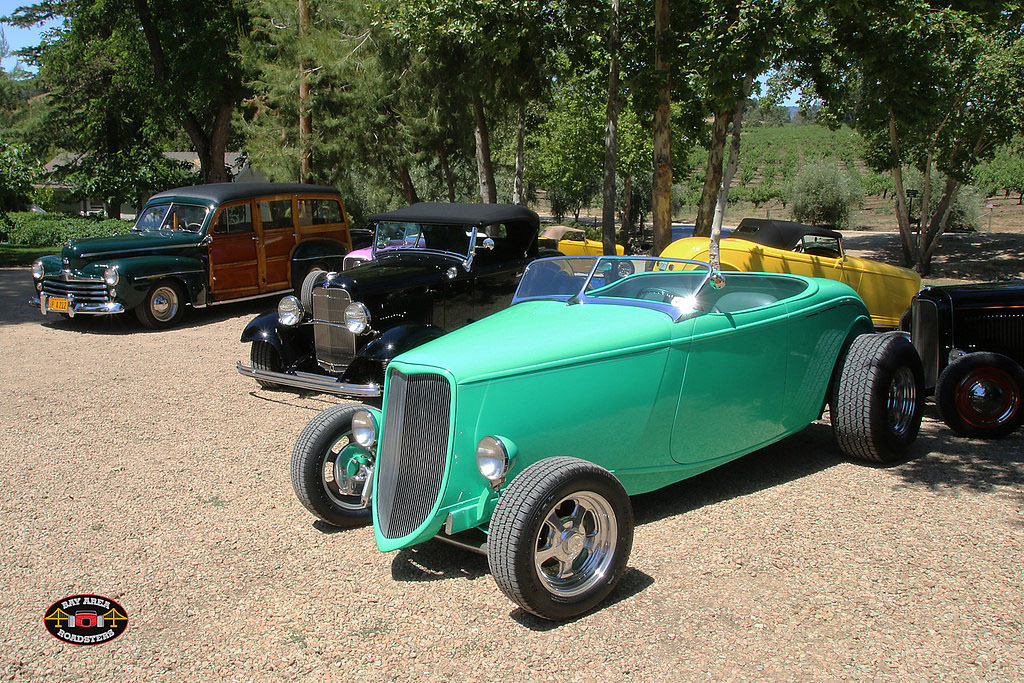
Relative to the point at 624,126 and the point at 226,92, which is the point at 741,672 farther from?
the point at 624,126

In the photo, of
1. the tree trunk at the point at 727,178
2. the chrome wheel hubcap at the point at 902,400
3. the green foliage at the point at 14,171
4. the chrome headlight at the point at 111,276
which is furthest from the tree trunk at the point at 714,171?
the green foliage at the point at 14,171

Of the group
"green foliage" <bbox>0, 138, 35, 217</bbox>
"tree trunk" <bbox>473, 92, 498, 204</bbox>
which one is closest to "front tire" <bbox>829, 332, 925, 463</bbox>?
"tree trunk" <bbox>473, 92, 498, 204</bbox>

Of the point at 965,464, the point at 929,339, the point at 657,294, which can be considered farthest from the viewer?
the point at 929,339

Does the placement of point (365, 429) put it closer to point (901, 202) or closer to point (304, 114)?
point (304, 114)

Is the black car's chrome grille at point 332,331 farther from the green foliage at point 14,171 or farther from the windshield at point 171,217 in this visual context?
the green foliage at point 14,171

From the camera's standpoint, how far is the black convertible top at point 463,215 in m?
8.88

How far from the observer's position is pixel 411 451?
12.8 feet

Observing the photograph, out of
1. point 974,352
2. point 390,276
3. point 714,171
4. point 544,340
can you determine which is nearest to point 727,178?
point 974,352

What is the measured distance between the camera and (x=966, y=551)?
13.9 feet

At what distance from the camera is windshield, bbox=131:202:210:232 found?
38.0 ft

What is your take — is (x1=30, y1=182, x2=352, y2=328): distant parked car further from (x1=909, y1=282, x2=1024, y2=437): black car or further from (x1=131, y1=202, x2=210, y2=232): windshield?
(x1=909, y1=282, x2=1024, y2=437): black car

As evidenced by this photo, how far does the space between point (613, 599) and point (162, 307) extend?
9408 millimetres

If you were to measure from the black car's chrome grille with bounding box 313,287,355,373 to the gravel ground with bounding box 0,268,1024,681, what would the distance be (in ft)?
4.62

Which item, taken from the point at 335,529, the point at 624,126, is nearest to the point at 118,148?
the point at 624,126
